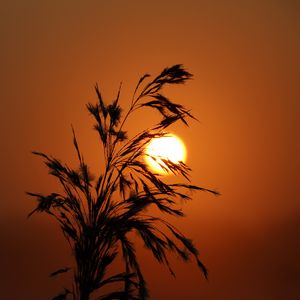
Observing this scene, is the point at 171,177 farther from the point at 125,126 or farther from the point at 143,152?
the point at 143,152

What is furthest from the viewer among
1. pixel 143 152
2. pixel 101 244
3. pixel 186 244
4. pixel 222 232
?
pixel 222 232

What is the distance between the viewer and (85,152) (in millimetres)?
3506

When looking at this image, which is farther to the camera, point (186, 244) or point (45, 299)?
point (45, 299)

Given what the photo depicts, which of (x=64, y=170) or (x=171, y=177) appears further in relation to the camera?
(x=171, y=177)

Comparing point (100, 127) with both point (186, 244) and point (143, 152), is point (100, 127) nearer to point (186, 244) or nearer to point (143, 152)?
point (143, 152)

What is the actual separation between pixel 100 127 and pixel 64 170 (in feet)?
1.12

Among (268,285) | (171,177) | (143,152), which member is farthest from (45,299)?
(268,285)

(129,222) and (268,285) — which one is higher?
(129,222)

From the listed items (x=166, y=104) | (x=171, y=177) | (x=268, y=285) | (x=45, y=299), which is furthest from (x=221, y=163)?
(x=45, y=299)

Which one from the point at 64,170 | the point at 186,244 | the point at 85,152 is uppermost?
the point at 85,152

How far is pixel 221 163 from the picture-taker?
12.0 ft

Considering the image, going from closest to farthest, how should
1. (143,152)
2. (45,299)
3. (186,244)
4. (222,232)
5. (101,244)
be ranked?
(186,244) → (101,244) → (143,152) → (45,299) → (222,232)

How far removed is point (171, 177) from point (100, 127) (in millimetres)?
1404

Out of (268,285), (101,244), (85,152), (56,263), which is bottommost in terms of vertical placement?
(268,285)
